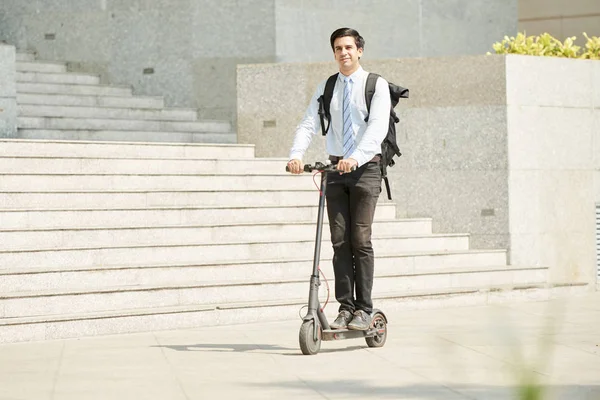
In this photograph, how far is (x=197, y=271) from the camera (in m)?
8.71

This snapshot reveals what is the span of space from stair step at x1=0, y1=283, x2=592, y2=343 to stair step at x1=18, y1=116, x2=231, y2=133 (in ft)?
15.8

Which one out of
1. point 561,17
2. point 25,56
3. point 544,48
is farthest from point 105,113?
point 561,17

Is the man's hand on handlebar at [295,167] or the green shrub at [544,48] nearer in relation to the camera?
the man's hand on handlebar at [295,167]

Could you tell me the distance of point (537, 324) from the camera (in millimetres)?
8164

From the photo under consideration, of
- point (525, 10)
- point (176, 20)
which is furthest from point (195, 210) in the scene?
point (525, 10)

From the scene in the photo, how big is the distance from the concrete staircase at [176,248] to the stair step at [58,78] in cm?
166

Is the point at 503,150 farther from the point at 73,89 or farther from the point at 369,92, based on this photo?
the point at 73,89

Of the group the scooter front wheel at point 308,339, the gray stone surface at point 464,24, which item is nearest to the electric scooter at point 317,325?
the scooter front wheel at point 308,339

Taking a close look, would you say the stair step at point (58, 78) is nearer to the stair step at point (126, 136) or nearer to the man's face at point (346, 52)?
the stair step at point (126, 136)

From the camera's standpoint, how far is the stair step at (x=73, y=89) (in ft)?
42.7

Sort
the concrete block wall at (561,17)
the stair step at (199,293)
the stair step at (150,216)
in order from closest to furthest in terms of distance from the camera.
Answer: the stair step at (199,293), the stair step at (150,216), the concrete block wall at (561,17)

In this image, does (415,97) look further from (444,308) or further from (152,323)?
(152,323)

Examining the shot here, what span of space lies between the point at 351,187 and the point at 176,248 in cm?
267

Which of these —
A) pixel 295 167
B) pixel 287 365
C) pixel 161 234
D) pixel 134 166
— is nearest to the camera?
pixel 287 365
